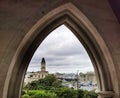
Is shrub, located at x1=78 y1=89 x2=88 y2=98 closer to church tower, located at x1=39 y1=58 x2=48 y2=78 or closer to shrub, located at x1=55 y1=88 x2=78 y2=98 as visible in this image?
shrub, located at x1=55 y1=88 x2=78 y2=98

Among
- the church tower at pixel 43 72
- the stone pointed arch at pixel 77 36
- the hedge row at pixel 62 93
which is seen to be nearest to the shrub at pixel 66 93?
the hedge row at pixel 62 93

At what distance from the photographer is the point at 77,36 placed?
266 cm

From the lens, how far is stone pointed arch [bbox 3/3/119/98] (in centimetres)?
238

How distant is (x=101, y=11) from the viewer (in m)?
2.56

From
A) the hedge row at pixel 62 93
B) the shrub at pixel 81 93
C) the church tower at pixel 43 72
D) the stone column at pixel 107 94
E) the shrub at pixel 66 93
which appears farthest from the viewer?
the shrub at pixel 66 93

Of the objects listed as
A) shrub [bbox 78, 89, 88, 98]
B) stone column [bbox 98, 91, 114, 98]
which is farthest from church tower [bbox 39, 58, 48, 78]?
stone column [bbox 98, 91, 114, 98]

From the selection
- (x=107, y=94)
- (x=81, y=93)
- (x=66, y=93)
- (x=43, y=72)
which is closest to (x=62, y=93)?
(x=66, y=93)

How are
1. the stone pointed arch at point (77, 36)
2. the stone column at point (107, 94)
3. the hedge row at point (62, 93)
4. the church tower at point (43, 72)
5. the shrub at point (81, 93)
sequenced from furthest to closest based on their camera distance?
the hedge row at point (62, 93) < the shrub at point (81, 93) < the church tower at point (43, 72) < the stone column at point (107, 94) < the stone pointed arch at point (77, 36)

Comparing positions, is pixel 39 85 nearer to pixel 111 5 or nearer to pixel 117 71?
pixel 117 71

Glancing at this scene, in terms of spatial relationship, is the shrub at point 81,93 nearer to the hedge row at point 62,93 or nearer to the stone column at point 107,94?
the hedge row at point 62,93

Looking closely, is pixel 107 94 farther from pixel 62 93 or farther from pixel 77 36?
pixel 62 93

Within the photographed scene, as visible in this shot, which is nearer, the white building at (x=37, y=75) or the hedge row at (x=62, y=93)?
the white building at (x=37, y=75)

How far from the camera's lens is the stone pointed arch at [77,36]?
2385 mm

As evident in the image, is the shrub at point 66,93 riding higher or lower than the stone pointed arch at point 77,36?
lower
